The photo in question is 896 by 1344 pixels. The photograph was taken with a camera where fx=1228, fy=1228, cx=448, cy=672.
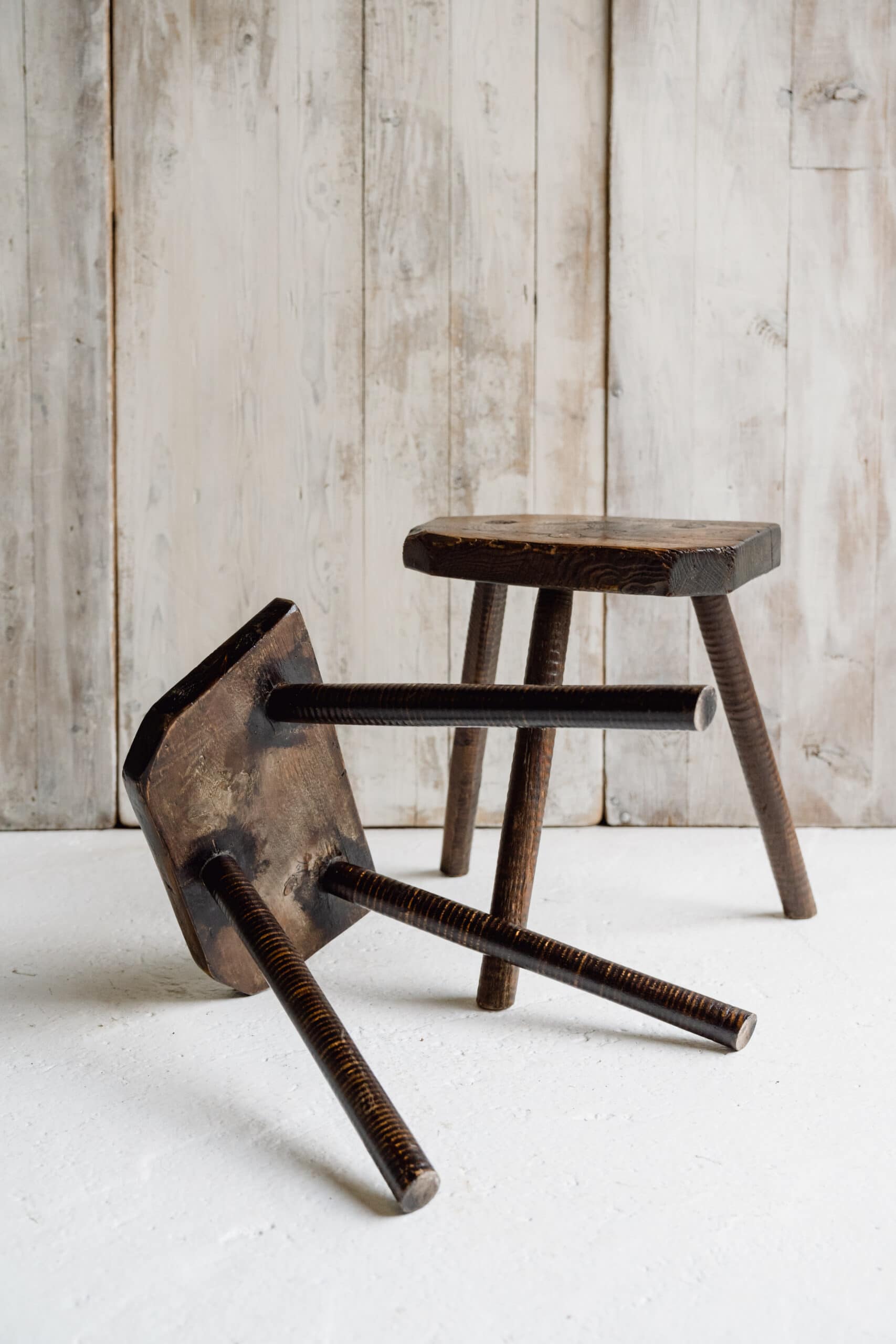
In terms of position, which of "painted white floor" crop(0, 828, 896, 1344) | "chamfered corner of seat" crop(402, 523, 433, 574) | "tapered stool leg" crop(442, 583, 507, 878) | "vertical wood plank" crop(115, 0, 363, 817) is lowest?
"painted white floor" crop(0, 828, 896, 1344)

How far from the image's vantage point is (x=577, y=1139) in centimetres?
109

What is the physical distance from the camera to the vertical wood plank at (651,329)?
72.8 inches

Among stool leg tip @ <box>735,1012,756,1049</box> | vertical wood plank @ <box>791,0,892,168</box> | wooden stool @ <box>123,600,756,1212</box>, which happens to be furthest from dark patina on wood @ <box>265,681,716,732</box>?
vertical wood plank @ <box>791,0,892,168</box>

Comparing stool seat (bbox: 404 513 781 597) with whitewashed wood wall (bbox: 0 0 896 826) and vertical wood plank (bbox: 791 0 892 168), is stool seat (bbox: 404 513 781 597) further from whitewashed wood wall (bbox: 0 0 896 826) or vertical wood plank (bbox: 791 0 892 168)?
vertical wood plank (bbox: 791 0 892 168)

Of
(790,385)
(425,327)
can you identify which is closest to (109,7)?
(425,327)

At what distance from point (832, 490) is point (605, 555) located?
83cm

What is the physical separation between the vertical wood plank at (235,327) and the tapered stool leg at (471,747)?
342 mm

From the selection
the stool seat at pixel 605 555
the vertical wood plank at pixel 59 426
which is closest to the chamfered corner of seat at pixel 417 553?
the stool seat at pixel 605 555

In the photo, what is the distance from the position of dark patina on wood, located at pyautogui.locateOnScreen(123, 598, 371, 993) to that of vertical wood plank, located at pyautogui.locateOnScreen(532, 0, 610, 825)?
64cm

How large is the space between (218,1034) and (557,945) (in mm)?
369

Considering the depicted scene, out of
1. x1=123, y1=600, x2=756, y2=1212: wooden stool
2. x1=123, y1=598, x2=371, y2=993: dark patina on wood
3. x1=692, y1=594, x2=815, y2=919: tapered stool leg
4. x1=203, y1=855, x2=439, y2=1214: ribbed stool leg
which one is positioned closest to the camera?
x1=203, y1=855, x2=439, y2=1214: ribbed stool leg

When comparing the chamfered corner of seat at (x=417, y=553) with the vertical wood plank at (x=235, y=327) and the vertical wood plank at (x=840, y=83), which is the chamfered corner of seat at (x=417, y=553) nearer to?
the vertical wood plank at (x=235, y=327)

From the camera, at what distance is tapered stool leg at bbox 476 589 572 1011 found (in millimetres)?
1335

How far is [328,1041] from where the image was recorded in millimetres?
1067
